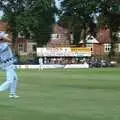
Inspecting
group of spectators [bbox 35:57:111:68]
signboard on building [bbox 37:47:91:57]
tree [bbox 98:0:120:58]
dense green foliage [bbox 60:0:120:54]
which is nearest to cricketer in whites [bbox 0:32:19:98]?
group of spectators [bbox 35:57:111:68]

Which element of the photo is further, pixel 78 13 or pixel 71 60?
pixel 78 13

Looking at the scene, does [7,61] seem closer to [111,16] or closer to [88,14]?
[111,16]

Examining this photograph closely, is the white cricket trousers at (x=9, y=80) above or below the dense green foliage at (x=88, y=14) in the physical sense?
below

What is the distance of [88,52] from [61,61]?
4.39 m

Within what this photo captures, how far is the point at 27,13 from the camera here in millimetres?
95750

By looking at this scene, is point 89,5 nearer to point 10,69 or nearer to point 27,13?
point 27,13

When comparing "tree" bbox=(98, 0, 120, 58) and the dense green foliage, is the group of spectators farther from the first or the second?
the dense green foliage

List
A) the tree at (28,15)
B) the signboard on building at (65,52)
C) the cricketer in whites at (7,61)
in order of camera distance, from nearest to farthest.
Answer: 1. the cricketer in whites at (7,61)
2. the signboard on building at (65,52)
3. the tree at (28,15)

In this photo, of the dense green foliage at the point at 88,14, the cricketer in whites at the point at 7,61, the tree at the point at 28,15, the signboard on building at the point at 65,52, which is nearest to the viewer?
the cricketer in whites at the point at 7,61

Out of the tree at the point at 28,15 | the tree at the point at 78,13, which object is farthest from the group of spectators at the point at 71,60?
the tree at the point at 78,13

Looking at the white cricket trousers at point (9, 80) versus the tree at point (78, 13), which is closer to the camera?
the white cricket trousers at point (9, 80)

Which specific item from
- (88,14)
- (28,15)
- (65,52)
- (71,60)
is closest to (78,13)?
(88,14)

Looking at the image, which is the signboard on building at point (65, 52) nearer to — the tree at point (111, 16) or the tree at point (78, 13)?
the tree at point (111, 16)

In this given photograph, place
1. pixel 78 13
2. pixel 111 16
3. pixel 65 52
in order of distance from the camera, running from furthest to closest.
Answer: pixel 78 13 < pixel 111 16 < pixel 65 52
